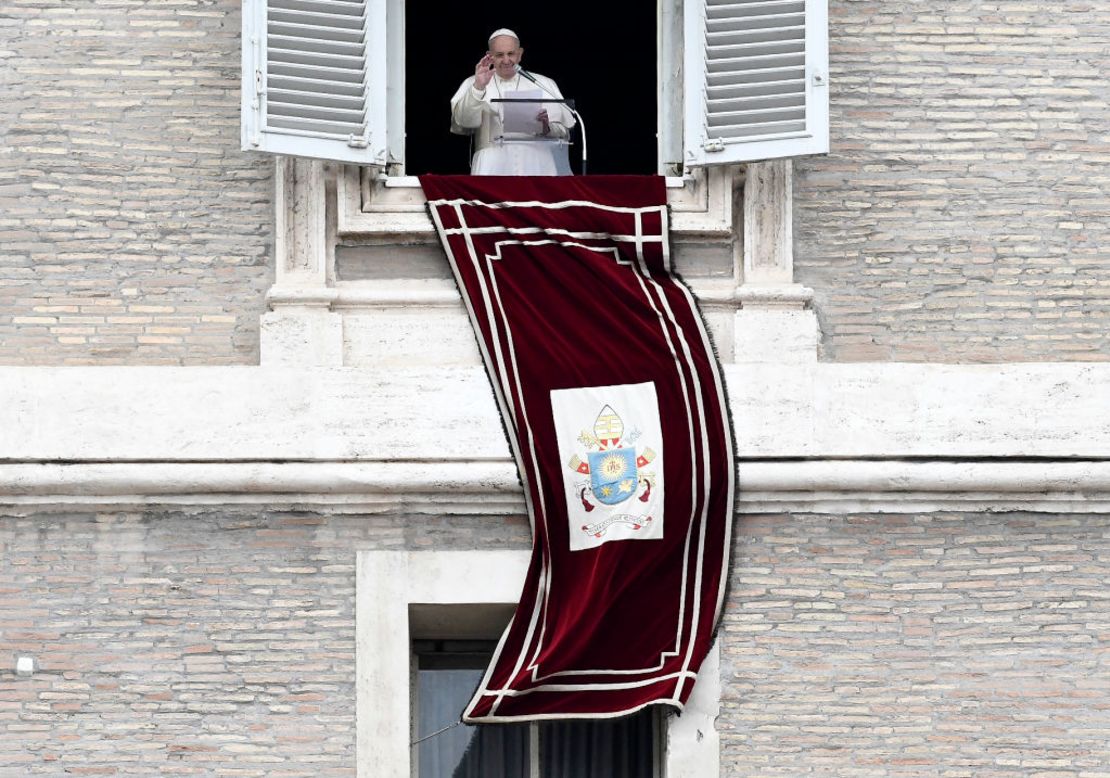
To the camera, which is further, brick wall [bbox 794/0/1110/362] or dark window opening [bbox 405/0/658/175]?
dark window opening [bbox 405/0/658/175]

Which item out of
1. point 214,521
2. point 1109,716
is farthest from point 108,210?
point 1109,716

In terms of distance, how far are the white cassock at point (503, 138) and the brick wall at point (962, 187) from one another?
119cm

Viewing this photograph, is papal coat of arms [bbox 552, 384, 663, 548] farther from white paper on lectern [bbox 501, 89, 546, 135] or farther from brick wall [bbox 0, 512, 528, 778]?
white paper on lectern [bbox 501, 89, 546, 135]

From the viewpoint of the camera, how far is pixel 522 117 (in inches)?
478

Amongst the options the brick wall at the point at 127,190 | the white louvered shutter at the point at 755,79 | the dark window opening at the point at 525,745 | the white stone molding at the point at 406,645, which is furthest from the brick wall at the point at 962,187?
the brick wall at the point at 127,190

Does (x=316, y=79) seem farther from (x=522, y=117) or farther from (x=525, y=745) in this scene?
(x=525, y=745)

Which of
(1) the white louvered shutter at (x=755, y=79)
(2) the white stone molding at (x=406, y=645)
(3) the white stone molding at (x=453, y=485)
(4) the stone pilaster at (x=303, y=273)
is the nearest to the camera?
(2) the white stone molding at (x=406, y=645)

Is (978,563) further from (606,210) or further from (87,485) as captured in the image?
(87,485)

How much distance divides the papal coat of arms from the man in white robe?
1.32m

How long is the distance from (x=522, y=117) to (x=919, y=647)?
3101 millimetres

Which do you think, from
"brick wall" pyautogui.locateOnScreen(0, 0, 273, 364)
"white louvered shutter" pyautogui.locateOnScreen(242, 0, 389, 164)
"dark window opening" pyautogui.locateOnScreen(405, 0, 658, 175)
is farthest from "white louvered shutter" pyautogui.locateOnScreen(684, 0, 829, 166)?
"dark window opening" pyautogui.locateOnScreen(405, 0, 658, 175)

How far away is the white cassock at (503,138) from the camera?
12.1 meters

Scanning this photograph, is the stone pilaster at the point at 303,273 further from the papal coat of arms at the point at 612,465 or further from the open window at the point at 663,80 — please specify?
the papal coat of arms at the point at 612,465

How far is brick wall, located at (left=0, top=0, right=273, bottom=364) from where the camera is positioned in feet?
38.0
